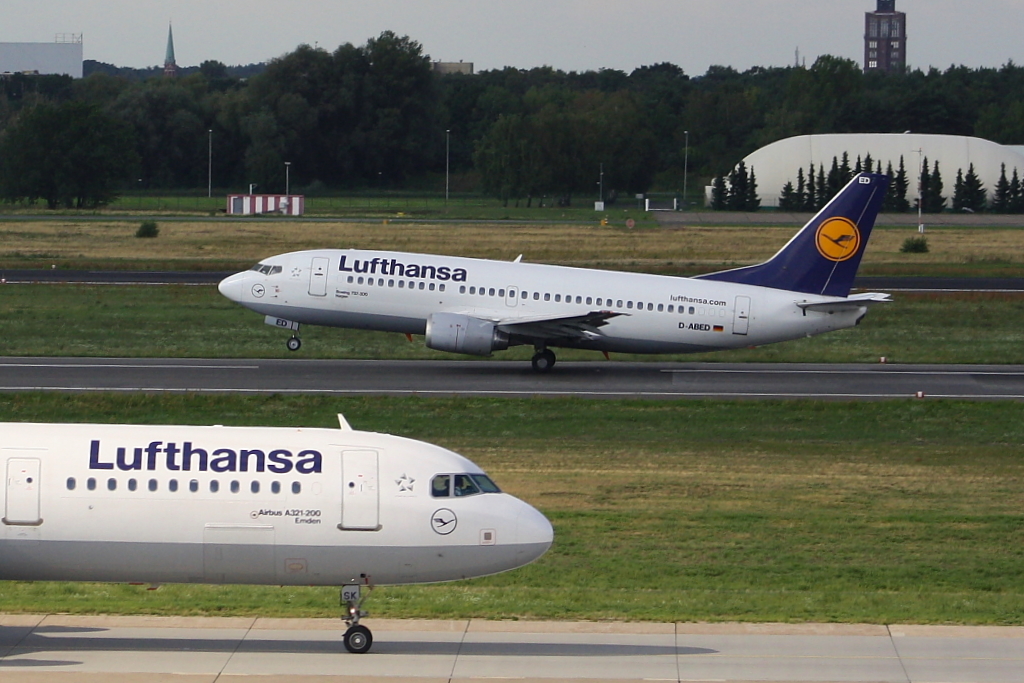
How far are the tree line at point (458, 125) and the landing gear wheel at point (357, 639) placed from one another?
5322 inches

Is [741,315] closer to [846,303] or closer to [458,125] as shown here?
[846,303]

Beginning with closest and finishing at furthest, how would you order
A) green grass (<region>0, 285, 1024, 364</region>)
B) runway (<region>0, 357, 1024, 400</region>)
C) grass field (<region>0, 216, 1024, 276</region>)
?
1. runway (<region>0, 357, 1024, 400</region>)
2. green grass (<region>0, 285, 1024, 364</region>)
3. grass field (<region>0, 216, 1024, 276</region>)

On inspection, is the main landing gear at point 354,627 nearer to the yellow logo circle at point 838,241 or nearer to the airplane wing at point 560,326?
the airplane wing at point 560,326

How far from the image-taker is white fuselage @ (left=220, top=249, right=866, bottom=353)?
41.0 m

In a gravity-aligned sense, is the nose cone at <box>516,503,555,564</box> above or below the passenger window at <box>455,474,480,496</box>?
below

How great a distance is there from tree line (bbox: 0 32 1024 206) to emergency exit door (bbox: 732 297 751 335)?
10951 centimetres

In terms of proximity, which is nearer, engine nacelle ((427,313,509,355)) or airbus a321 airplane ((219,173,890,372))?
engine nacelle ((427,313,509,355))

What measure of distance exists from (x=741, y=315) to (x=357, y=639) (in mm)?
25783

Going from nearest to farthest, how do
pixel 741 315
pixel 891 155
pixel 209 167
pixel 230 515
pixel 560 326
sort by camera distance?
pixel 230 515, pixel 560 326, pixel 741 315, pixel 891 155, pixel 209 167

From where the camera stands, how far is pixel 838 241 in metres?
41.4

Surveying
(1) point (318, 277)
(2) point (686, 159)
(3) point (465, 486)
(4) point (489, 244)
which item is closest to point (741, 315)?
(1) point (318, 277)

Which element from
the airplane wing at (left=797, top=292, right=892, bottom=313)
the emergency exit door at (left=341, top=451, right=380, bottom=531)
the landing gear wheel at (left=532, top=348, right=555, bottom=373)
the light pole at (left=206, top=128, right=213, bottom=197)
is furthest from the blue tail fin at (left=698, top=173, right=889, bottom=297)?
the light pole at (left=206, top=128, right=213, bottom=197)

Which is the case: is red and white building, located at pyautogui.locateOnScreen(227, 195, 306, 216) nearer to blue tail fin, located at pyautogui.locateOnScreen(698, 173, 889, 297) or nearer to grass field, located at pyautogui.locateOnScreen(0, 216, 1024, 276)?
grass field, located at pyautogui.locateOnScreen(0, 216, 1024, 276)

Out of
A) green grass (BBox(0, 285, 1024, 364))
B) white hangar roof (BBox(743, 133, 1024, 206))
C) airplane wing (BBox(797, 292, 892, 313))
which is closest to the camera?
airplane wing (BBox(797, 292, 892, 313))
